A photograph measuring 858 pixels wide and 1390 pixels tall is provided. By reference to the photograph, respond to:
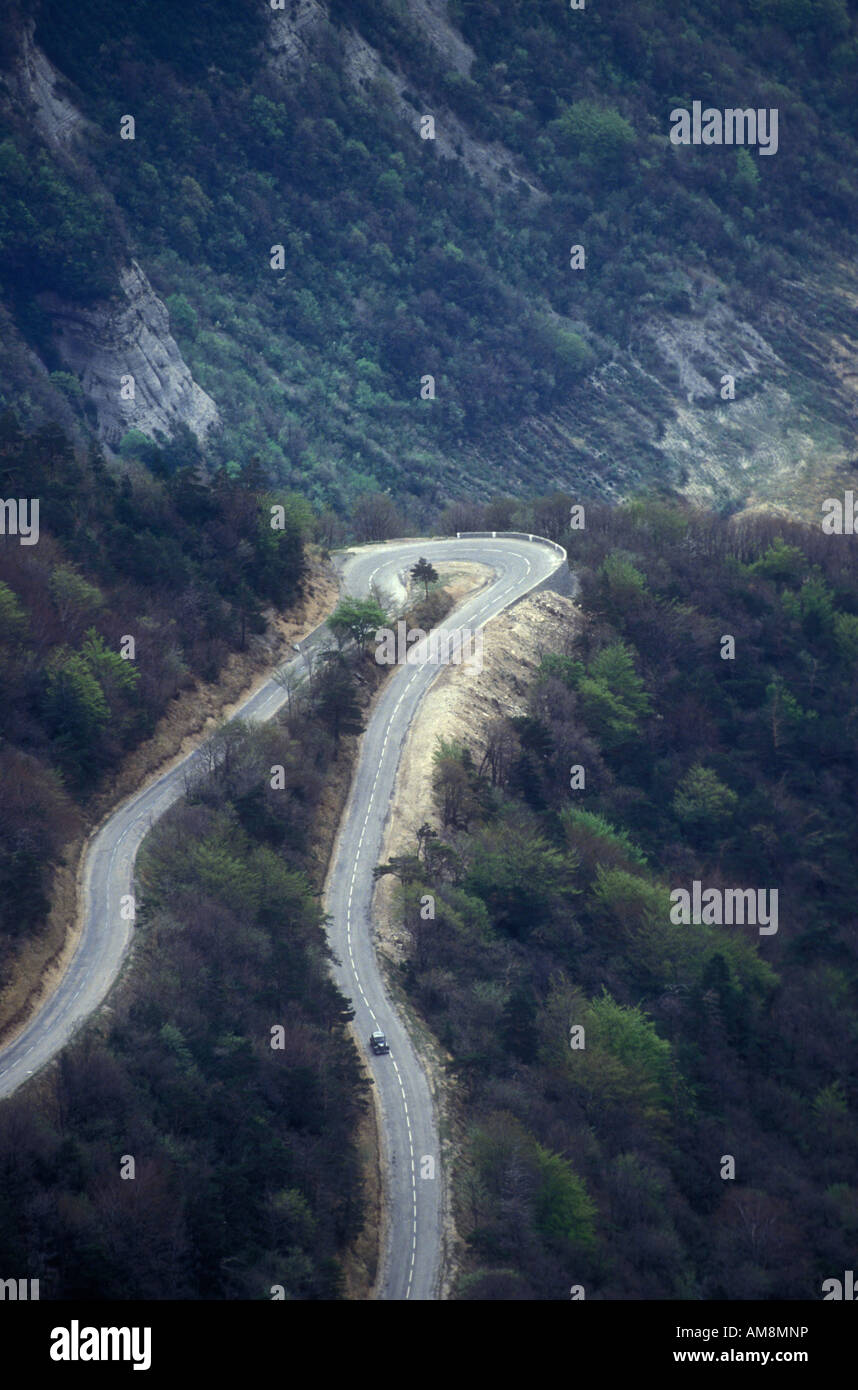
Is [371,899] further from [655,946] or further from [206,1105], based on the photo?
[206,1105]

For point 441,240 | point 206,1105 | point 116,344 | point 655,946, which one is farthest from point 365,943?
point 441,240

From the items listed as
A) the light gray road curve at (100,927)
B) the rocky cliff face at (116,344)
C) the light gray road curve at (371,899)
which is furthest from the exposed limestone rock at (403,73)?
the light gray road curve at (100,927)

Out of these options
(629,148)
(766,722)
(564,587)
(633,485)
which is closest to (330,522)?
(564,587)

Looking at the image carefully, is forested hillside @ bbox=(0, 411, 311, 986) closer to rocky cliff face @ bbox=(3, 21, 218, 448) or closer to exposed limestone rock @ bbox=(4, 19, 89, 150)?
rocky cliff face @ bbox=(3, 21, 218, 448)

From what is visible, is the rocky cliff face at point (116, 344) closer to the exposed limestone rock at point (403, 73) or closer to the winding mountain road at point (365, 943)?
the exposed limestone rock at point (403, 73)

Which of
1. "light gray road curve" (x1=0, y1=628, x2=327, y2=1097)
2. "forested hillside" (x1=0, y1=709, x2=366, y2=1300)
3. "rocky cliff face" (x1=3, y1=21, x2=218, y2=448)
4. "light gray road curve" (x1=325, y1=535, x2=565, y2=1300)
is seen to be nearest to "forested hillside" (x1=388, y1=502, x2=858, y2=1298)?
"light gray road curve" (x1=325, y1=535, x2=565, y2=1300)

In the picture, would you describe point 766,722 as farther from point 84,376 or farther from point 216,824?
point 84,376
